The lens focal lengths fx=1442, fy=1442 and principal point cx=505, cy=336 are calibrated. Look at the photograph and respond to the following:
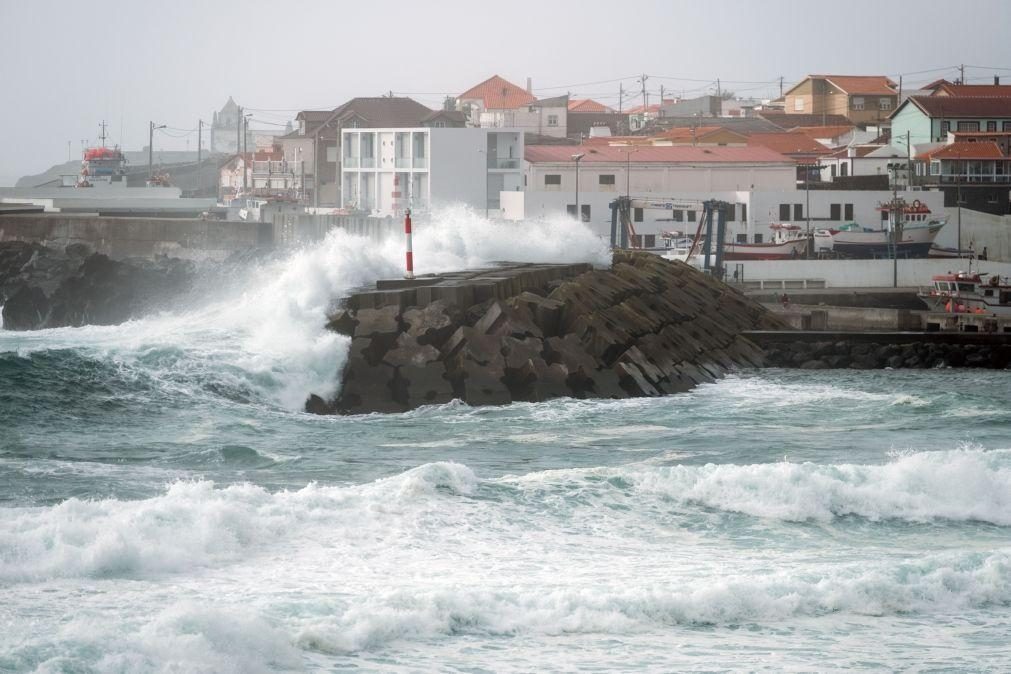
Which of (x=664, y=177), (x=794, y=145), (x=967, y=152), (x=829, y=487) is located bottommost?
(x=829, y=487)

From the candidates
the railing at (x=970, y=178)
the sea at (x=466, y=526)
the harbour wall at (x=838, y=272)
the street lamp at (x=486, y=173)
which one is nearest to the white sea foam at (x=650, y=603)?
the sea at (x=466, y=526)

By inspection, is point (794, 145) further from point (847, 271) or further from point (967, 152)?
point (847, 271)

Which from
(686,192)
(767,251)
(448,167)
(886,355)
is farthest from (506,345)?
(686,192)

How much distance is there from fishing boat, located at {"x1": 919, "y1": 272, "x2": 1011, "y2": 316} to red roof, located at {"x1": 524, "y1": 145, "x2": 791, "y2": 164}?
16815mm

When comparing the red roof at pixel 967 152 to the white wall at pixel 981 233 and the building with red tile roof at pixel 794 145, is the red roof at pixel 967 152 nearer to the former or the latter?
the white wall at pixel 981 233

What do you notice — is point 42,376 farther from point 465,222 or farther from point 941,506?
point 465,222

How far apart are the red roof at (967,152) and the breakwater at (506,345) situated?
28.8 meters

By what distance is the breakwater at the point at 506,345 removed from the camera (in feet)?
55.5

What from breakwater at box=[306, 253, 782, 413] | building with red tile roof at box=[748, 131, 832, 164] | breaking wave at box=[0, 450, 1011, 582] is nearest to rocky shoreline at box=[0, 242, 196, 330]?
breakwater at box=[306, 253, 782, 413]

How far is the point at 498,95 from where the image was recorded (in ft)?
218

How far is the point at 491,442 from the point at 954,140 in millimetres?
41761

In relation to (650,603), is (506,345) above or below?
above

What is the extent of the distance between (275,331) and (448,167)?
2813 cm

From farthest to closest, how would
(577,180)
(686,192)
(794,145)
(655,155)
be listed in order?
(794,145)
(655,155)
(686,192)
(577,180)
